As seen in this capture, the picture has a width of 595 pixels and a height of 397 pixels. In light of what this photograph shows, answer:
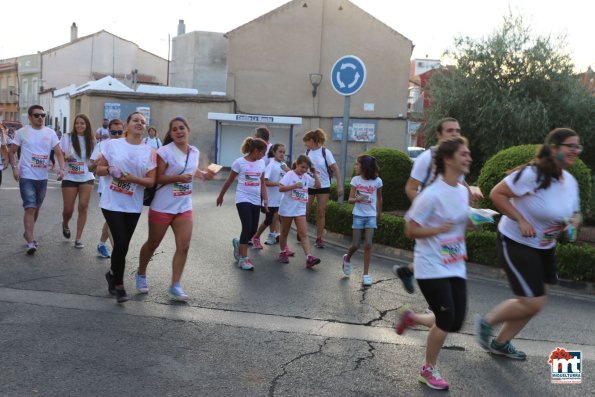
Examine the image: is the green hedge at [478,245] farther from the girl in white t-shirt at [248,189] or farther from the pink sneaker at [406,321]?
the pink sneaker at [406,321]

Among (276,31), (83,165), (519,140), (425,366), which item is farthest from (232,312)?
(276,31)

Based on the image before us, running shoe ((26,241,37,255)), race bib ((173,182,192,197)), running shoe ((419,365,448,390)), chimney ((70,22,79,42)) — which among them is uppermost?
chimney ((70,22,79,42))

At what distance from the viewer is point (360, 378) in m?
4.45

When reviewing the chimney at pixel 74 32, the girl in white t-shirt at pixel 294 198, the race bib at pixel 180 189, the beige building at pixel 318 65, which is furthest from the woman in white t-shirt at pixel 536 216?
the chimney at pixel 74 32

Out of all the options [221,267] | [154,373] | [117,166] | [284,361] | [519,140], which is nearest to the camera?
[154,373]

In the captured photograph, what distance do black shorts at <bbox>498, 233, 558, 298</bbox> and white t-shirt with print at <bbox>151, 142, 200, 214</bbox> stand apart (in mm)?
2942

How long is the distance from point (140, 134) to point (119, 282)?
1.37 meters

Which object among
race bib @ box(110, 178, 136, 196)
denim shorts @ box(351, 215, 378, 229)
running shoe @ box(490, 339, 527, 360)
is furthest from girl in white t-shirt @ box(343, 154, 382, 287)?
race bib @ box(110, 178, 136, 196)

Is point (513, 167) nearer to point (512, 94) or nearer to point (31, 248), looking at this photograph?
point (31, 248)

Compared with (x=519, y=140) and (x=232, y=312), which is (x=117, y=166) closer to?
(x=232, y=312)

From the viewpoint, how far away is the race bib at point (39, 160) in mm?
8102

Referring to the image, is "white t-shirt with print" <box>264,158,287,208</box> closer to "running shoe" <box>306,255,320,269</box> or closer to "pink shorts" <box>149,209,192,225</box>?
"running shoe" <box>306,255,320,269</box>

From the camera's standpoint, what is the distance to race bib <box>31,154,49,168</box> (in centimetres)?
810

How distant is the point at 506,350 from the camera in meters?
5.04
